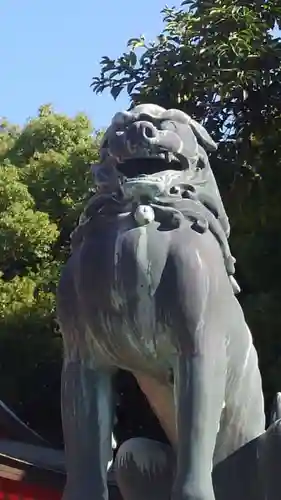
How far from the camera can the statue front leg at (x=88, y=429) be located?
2.45 meters

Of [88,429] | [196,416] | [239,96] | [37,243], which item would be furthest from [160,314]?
[37,243]

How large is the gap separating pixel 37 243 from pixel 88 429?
30.3 feet

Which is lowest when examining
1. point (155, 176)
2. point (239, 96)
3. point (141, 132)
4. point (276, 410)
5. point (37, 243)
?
point (276, 410)

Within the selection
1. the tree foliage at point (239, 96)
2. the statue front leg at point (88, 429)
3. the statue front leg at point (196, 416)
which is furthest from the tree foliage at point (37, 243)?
the statue front leg at point (196, 416)

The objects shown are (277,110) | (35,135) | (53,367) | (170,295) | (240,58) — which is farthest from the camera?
(35,135)

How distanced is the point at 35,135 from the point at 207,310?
1227 centimetres

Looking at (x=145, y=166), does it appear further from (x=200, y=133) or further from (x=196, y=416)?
(x=196, y=416)

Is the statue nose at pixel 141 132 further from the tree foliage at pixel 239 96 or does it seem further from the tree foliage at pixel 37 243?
the tree foliage at pixel 37 243

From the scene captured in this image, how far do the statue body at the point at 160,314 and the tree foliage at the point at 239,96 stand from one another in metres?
4.18

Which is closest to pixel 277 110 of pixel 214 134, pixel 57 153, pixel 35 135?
pixel 214 134

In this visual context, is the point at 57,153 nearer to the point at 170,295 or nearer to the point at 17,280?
the point at 17,280

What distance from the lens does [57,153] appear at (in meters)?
13.4

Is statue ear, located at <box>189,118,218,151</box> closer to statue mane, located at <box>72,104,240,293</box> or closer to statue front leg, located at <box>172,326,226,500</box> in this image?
statue mane, located at <box>72,104,240,293</box>

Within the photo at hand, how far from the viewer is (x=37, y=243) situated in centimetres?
1161
